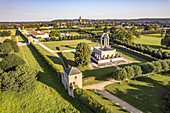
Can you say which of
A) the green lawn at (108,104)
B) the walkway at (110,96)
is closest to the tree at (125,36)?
the walkway at (110,96)

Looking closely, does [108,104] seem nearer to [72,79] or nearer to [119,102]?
[119,102]

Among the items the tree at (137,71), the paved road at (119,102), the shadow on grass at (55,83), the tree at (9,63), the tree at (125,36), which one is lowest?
the paved road at (119,102)

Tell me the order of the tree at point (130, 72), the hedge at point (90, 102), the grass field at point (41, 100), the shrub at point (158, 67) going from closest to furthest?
the hedge at point (90, 102) → the grass field at point (41, 100) → the tree at point (130, 72) → the shrub at point (158, 67)

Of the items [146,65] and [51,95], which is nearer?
[51,95]

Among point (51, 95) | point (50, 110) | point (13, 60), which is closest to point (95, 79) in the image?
point (51, 95)

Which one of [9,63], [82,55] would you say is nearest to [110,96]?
[82,55]

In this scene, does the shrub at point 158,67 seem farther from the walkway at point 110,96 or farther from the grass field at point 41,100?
the grass field at point 41,100

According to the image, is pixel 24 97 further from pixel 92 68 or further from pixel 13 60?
pixel 92 68
